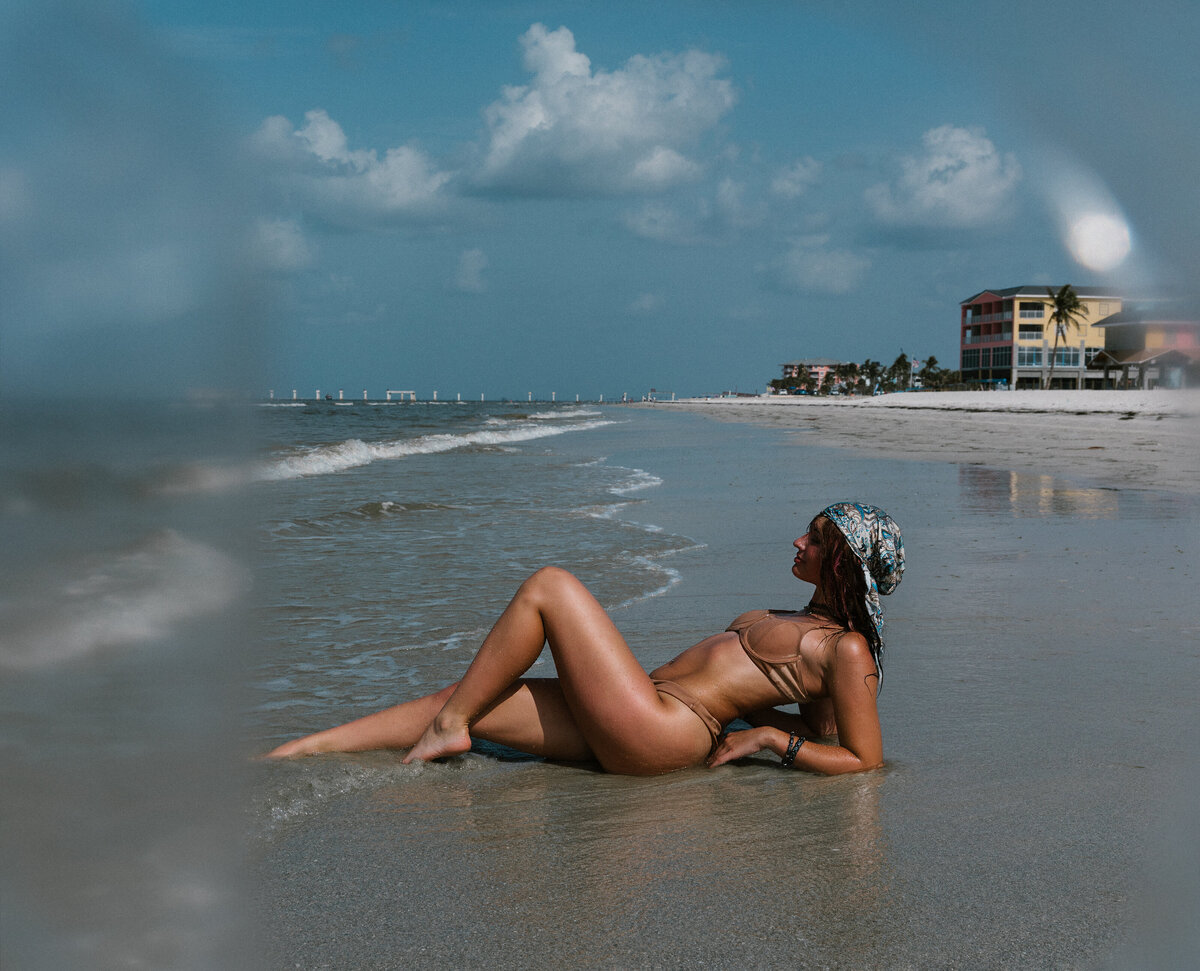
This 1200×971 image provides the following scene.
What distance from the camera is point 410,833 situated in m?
2.70

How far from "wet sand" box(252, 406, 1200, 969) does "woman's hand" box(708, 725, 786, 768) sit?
0.08 m

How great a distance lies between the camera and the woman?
10.2 ft

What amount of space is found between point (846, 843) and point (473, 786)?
115 centimetres

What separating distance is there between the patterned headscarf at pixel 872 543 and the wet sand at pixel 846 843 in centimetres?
55

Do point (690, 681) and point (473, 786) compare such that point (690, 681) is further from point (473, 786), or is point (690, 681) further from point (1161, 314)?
point (1161, 314)

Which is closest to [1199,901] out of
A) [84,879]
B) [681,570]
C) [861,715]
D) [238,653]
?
[861,715]

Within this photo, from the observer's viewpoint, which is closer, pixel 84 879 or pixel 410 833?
pixel 84 879

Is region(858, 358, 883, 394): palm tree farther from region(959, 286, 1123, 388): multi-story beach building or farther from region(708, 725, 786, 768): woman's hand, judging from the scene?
region(708, 725, 786, 768): woman's hand

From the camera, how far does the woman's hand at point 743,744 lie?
3.19 metres

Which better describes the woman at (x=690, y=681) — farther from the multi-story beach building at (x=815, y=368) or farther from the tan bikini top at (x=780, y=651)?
the multi-story beach building at (x=815, y=368)

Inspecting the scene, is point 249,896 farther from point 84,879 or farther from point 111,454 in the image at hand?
point 111,454

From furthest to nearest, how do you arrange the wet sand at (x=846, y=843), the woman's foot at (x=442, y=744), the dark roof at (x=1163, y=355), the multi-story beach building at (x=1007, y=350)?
1. the multi-story beach building at (x=1007, y=350)
2. the woman's foot at (x=442, y=744)
3. the wet sand at (x=846, y=843)
4. the dark roof at (x=1163, y=355)

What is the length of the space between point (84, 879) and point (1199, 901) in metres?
2.09

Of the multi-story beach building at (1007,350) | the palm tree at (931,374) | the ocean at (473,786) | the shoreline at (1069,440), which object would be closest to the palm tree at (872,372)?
the palm tree at (931,374)
